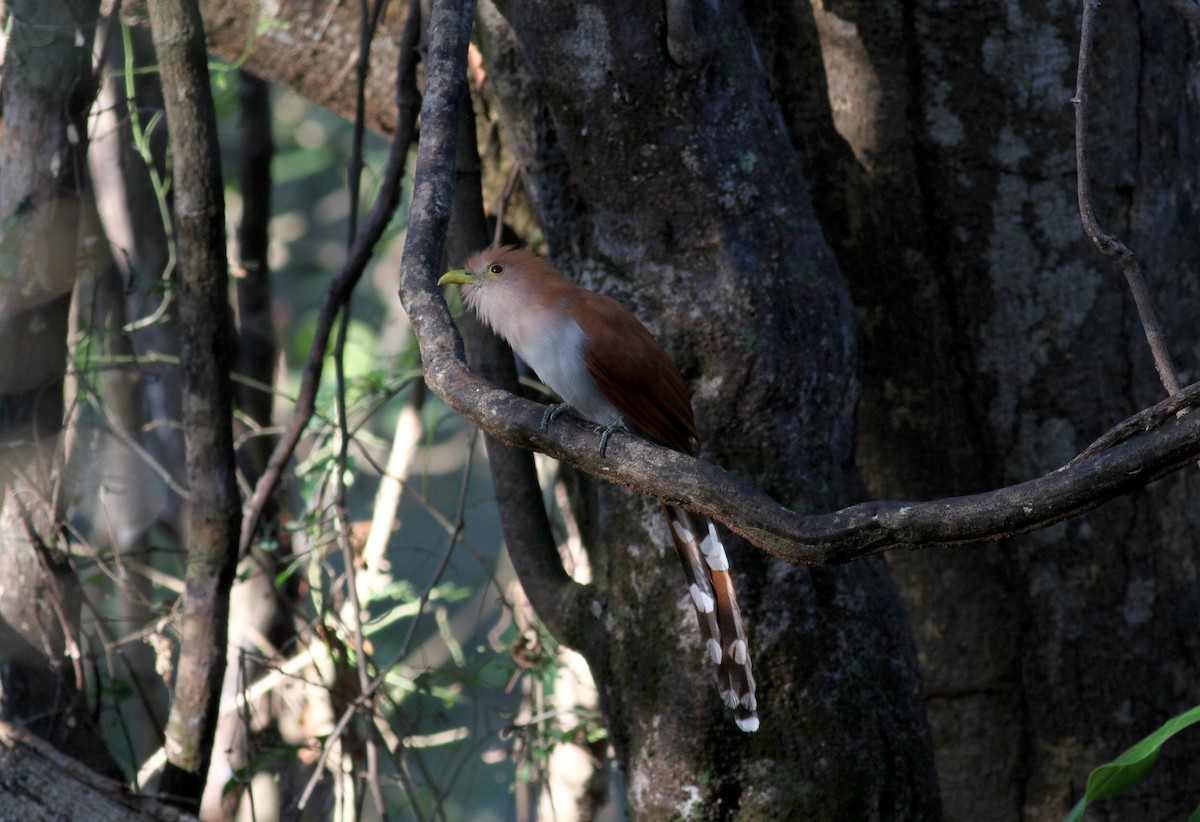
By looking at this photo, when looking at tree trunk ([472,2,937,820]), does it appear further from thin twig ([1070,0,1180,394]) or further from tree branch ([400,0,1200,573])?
tree branch ([400,0,1200,573])

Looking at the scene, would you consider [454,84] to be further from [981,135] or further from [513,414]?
[981,135]

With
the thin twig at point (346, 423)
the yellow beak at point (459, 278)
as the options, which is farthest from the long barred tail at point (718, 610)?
the thin twig at point (346, 423)

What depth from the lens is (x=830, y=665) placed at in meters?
2.09

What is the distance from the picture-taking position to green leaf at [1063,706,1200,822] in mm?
1704

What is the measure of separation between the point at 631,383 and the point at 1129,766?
98cm

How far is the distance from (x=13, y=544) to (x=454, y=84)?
1562mm

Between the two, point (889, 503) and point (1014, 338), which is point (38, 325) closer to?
point (889, 503)

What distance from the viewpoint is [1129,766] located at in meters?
1.76

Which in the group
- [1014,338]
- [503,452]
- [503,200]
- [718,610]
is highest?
[503,200]

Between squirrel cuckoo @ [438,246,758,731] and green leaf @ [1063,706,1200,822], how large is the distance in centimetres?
54

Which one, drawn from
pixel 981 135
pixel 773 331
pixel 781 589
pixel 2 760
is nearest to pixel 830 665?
pixel 781 589

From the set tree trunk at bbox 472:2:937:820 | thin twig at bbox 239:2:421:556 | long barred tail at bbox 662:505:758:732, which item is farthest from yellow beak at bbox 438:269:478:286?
long barred tail at bbox 662:505:758:732

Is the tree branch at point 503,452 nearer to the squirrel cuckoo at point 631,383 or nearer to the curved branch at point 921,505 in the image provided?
the squirrel cuckoo at point 631,383

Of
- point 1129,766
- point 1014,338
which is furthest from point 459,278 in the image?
point 1129,766
